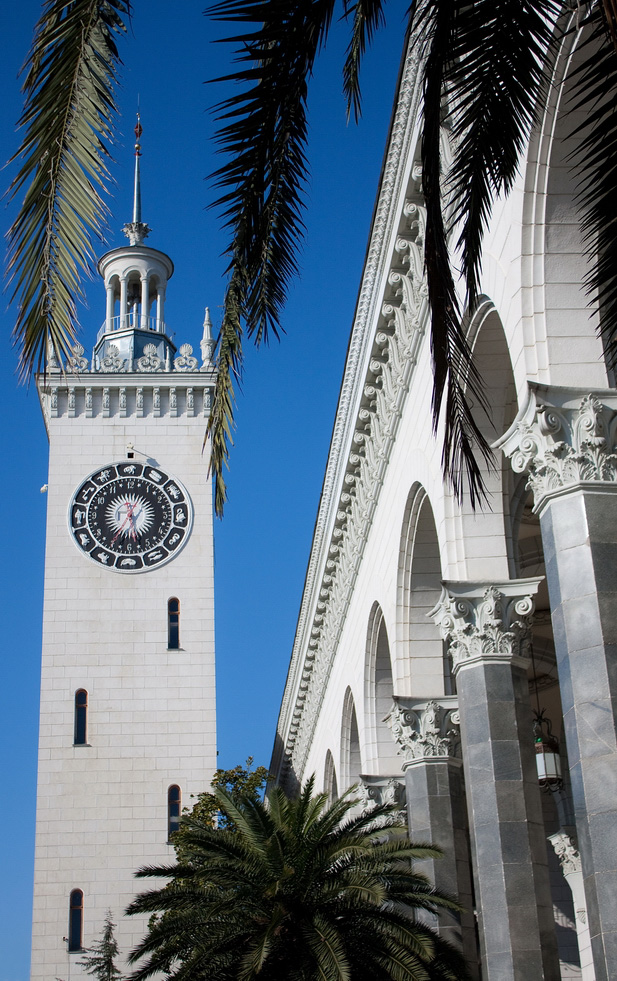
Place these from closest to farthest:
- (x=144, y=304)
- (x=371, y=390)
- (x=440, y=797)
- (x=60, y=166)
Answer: (x=60, y=166)
(x=440, y=797)
(x=371, y=390)
(x=144, y=304)

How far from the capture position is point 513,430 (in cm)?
1138

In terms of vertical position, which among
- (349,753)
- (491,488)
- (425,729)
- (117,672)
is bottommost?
(425,729)

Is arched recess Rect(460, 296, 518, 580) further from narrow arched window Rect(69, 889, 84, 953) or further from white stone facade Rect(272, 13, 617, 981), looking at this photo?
narrow arched window Rect(69, 889, 84, 953)

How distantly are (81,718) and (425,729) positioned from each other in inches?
1222

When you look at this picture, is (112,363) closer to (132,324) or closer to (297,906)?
(132,324)

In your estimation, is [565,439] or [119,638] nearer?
[565,439]

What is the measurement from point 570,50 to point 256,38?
3.92 meters

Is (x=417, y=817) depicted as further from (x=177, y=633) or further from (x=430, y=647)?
(x=177, y=633)

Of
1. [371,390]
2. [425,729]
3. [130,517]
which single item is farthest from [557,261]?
[130,517]

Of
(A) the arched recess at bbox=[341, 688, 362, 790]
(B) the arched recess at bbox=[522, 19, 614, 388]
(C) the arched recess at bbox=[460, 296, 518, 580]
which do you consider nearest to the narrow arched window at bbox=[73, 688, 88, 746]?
(A) the arched recess at bbox=[341, 688, 362, 790]

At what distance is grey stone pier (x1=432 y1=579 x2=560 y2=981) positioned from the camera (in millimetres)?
13023

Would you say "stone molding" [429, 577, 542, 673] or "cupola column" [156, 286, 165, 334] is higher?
"cupola column" [156, 286, 165, 334]

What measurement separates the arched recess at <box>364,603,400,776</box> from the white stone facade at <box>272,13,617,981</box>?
0.04m

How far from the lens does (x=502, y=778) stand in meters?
13.4
